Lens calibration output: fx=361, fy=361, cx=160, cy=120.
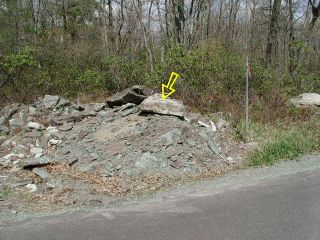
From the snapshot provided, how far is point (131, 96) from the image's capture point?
34.3 feet

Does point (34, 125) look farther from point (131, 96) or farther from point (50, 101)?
point (131, 96)

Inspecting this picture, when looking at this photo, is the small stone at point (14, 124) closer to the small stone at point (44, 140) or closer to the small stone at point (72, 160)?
the small stone at point (44, 140)

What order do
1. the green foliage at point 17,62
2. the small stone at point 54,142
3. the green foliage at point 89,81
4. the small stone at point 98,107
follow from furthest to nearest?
the green foliage at point 89,81
the green foliage at point 17,62
the small stone at point 98,107
the small stone at point 54,142

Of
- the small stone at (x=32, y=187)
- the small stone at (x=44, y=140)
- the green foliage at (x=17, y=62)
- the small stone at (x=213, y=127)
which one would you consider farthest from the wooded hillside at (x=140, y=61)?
the small stone at (x=32, y=187)

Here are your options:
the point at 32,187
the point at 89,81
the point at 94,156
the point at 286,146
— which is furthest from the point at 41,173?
the point at 89,81

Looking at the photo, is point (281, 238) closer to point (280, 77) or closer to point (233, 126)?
point (233, 126)

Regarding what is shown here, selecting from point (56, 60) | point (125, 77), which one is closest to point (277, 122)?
point (125, 77)

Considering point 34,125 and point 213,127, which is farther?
point 34,125

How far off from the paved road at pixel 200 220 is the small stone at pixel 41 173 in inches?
77.2

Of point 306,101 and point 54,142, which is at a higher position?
point 306,101

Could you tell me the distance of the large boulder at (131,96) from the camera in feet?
34.2

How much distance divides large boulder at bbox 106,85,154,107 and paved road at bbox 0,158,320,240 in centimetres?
479

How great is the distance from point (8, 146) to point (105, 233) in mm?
5689

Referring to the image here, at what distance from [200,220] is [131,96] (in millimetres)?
6059
